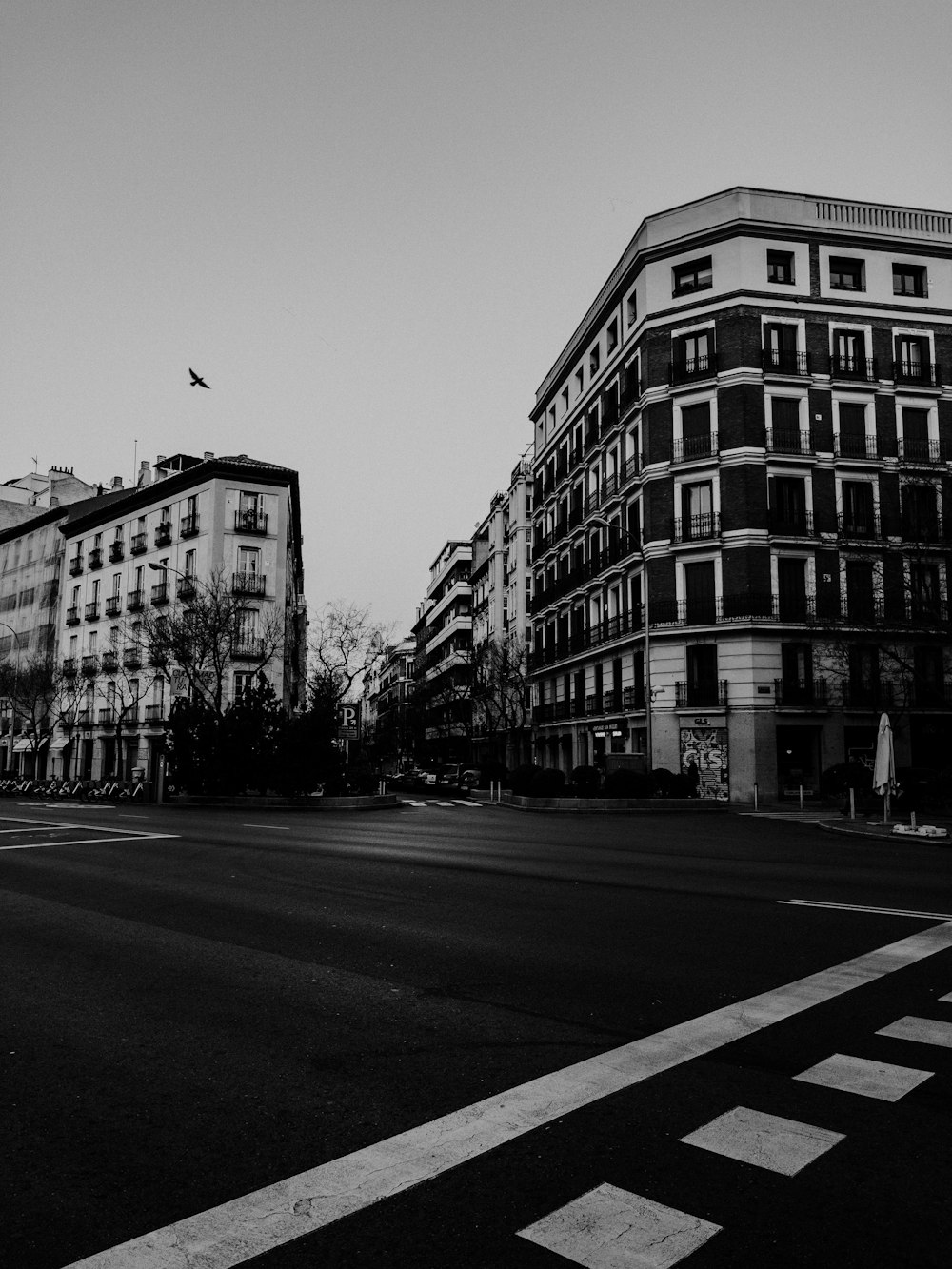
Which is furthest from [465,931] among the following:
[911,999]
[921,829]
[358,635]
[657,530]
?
[358,635]

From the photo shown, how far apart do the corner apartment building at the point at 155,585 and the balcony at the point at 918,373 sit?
107 feet

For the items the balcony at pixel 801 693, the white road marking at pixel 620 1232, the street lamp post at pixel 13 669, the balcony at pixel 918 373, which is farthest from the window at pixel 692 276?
the street lamp post at pixel 13 669

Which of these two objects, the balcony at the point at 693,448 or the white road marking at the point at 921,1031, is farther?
the balcony at the point at 693,448

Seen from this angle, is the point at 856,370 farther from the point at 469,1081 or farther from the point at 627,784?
the point at 469,1081

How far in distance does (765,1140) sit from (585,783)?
1154 inches

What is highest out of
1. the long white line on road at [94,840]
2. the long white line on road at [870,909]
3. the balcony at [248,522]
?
the balcony at [248,522]

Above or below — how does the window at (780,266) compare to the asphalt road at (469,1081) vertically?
above

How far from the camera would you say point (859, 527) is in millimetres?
39844

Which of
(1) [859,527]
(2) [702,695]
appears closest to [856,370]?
(1) [859,527]

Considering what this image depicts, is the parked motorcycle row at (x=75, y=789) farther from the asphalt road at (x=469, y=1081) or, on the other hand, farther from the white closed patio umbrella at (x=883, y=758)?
the asphalt road at (x=469, y=1081)

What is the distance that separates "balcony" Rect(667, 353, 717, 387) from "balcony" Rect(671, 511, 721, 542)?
237 inches

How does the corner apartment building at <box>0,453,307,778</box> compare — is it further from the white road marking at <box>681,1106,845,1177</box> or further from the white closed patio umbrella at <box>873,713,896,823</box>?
the white road marking at <box>681,1106,845,1177</box>

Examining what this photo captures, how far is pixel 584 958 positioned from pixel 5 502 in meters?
86.4

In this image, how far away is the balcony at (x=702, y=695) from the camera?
3809 centimetres
